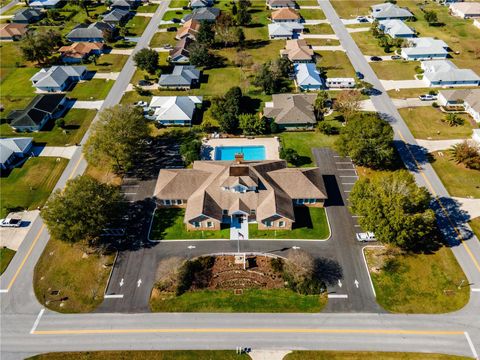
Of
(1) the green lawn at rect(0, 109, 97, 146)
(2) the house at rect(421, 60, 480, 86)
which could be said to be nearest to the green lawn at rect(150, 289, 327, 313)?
(1) the green lawn at rect(0, 109, 97, 146)

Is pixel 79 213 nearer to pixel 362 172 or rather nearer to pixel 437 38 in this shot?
pixel 362 172

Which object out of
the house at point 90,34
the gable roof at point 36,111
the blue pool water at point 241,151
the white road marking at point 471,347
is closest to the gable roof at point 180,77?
the gable roof at point 36,111

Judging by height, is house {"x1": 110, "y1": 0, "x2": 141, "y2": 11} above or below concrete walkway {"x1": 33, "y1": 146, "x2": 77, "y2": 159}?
above

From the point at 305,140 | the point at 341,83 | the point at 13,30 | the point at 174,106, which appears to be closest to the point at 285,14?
the point at 341,83

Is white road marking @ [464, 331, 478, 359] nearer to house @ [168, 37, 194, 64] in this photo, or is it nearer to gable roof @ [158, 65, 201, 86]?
gable roof @ [158, 65, 201, 86]

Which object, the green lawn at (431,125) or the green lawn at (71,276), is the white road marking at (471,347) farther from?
the green lawn at (71,276)

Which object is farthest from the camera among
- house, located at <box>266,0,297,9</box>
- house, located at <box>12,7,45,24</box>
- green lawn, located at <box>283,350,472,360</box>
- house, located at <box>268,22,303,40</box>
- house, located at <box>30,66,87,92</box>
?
house, located at <box>266,0,297,9</box>
